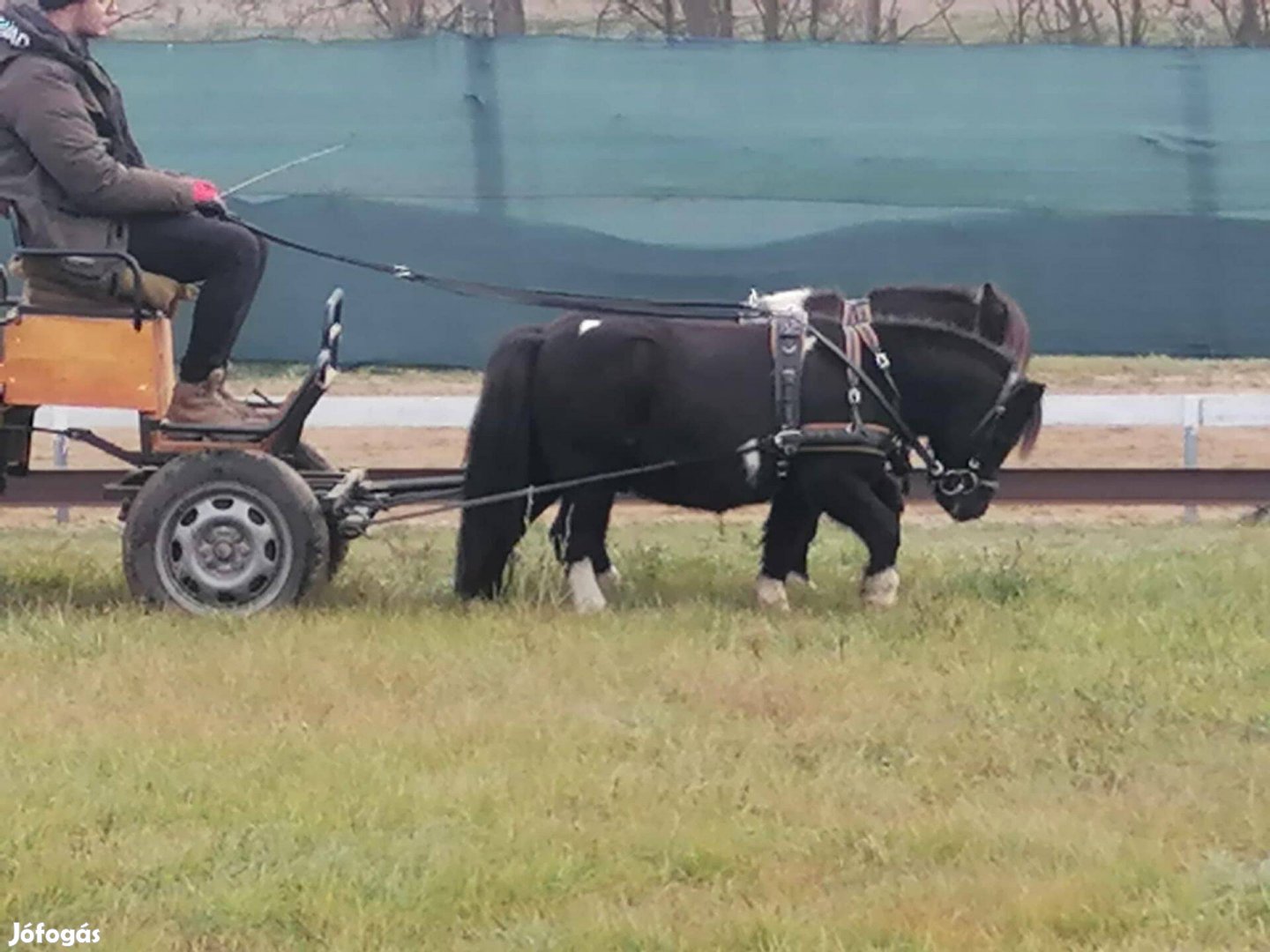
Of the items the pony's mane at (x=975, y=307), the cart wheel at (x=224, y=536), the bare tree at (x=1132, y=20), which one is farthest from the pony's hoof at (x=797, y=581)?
→ the bare tree at (x=1132, y=20)

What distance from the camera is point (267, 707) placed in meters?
6.66

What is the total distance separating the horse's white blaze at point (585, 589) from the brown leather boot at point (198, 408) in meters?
1.35

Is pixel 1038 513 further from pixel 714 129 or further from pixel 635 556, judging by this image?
pixel 635 556

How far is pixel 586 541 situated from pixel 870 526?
1.07 meters

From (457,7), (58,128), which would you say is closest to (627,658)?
(58,128)

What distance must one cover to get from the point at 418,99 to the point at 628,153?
1239 millimetres

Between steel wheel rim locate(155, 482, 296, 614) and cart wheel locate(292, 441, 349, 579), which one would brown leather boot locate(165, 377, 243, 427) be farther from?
cart wheel locate(292, 441, 349, 579)

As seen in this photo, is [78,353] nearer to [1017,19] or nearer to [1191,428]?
[1191,428]

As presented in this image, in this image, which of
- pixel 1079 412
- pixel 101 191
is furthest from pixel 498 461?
pixel 1079 412

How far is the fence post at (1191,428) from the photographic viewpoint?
12156 mm

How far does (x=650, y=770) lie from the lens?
591 centimetres

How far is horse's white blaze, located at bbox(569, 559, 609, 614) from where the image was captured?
8.52m

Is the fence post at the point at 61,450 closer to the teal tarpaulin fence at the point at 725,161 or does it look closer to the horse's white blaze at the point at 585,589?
the teal tarpaulin fence at the point at 725,161

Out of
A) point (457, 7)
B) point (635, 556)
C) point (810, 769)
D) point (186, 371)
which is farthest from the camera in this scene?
point (457, 7)
